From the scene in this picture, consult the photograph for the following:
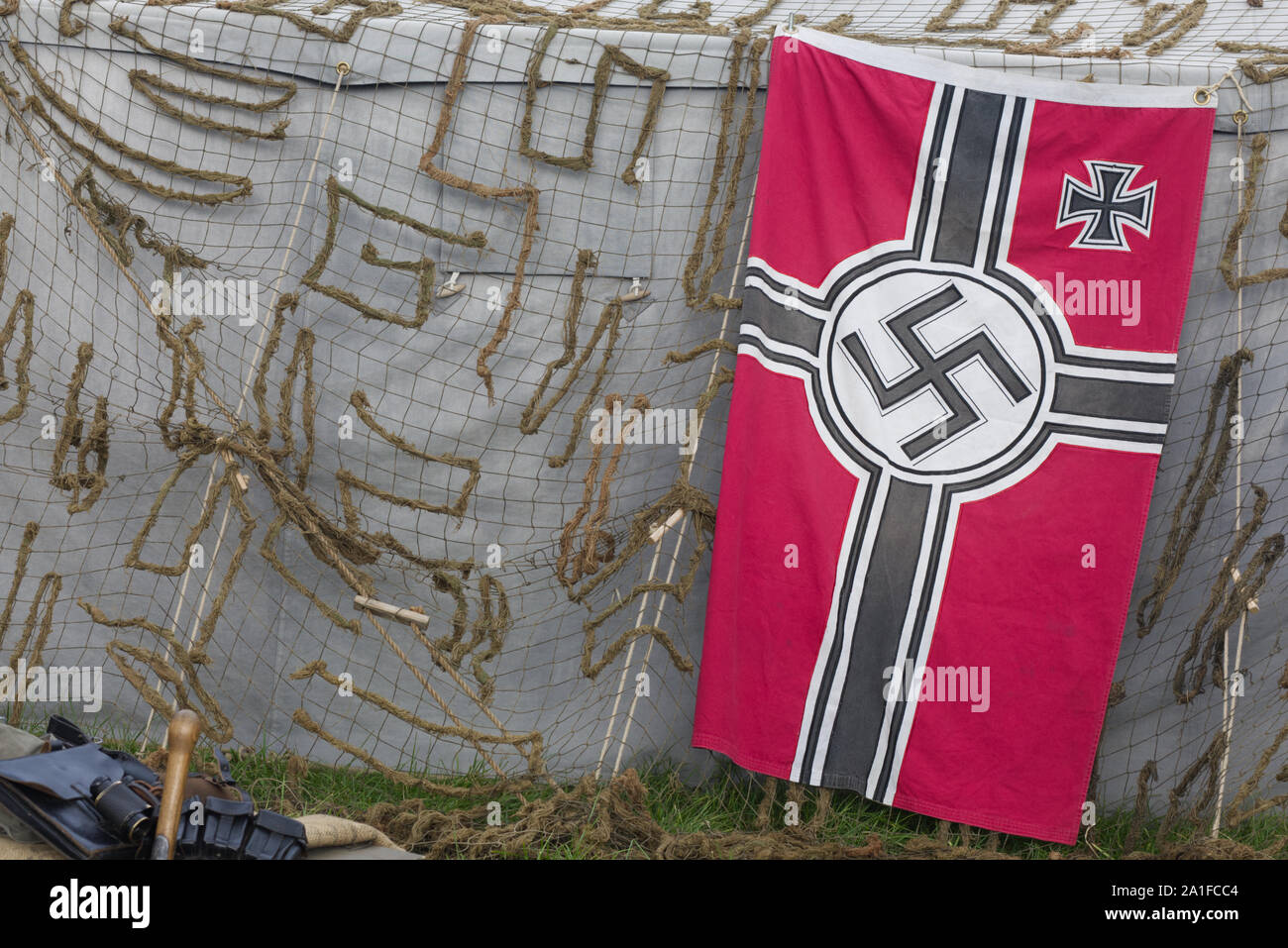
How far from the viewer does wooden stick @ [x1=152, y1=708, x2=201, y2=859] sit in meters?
2.32

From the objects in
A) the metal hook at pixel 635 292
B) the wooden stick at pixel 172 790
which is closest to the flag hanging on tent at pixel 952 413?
the metal hook at pixel 635 292

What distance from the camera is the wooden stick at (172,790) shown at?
2.32m

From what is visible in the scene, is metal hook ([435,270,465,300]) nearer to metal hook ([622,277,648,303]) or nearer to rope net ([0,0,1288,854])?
rope net ([0,0,1288,854])

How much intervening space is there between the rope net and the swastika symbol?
52cm

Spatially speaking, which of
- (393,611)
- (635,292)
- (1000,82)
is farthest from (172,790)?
(1000,82)

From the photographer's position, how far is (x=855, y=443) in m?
3.22

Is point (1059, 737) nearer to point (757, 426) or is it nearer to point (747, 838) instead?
point (747, 838)

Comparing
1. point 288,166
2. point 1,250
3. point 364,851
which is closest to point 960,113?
point 288,166

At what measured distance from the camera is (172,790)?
7.68 feet

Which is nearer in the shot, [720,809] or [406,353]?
[720,809]

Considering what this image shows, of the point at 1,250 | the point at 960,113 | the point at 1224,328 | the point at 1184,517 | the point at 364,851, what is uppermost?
the point at 960,113

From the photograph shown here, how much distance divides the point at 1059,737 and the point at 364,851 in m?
1.97

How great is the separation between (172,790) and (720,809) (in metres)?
1.68

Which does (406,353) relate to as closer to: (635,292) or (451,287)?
(451,287)
